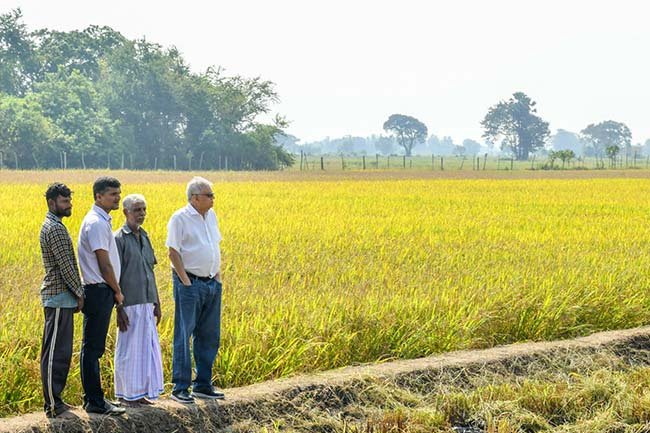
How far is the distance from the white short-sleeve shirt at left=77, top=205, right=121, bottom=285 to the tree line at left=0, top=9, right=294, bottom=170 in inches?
1799

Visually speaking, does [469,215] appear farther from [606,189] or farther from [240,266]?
[606,189]

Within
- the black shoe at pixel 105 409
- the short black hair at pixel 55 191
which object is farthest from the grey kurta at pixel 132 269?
the black shoe at pixel 105 409

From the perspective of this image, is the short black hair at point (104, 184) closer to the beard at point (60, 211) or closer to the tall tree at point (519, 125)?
the beard at point (60, 211)

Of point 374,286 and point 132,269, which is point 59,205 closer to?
point 132,269

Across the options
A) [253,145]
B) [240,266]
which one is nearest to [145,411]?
[240,266]

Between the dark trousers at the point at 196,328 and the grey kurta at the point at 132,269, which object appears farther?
the dark trousers at the point at 196,328

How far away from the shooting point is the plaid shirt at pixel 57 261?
4285 mm

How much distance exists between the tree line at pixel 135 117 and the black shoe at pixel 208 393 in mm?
45376

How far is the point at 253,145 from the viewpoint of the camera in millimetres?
54281

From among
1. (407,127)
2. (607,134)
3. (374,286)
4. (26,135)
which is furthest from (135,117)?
(607,134)

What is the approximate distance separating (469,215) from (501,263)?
692 cm

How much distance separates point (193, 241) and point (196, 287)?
0.90ft

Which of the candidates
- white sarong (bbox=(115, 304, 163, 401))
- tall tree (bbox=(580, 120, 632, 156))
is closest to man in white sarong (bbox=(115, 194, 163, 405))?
white sarong (bbox=(115, 304, 163, 401))

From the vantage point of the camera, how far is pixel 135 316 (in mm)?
4609
